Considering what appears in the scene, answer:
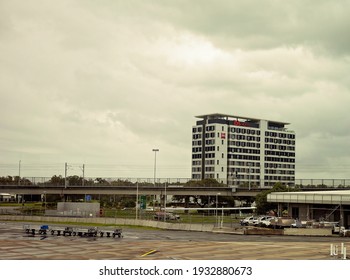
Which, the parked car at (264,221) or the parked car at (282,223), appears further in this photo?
the parked car at (264,221)

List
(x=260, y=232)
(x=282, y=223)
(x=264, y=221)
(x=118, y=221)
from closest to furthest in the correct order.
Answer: (x=260, y=232), (x=282, y=223), (x=264, y=221), (x=118, y=221)

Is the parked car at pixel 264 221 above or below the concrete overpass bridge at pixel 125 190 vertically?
below

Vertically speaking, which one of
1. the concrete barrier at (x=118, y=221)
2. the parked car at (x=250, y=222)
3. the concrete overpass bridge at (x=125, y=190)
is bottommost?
the concrete barrier at (x=118, y=221)

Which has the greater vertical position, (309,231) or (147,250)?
(309,231)

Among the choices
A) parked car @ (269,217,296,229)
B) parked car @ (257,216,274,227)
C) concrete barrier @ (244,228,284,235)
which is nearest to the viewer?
concrete barrier @ (244,228,284,235)

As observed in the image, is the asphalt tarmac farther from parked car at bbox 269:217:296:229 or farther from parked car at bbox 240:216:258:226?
parked car at bbox 240:216:258:226

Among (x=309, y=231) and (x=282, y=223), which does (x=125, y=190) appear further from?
(x=309, y=231)

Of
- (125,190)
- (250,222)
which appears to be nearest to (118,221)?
(250,222)

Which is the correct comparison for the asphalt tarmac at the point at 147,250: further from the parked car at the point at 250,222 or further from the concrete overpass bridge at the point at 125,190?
the concrete overpass bridge at the point at 125,190

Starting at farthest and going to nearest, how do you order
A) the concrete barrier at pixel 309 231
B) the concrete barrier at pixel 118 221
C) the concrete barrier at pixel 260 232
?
the concrete barrier at pixel 118 221, the concrete barrier at pixel 309 231, the concrete barrier at pixel 260 232

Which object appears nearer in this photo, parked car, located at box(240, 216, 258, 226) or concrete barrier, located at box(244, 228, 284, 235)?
concrete barrier, located at box(244, 228, 284, 235)

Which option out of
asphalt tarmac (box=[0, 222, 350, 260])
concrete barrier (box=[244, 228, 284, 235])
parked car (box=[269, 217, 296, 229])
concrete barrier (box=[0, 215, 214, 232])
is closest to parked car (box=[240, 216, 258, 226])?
parked car (box=[269, 217, 296, 229])

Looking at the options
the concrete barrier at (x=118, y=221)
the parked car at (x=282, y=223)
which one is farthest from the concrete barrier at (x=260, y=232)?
the parked car at (x=282, y=223)
